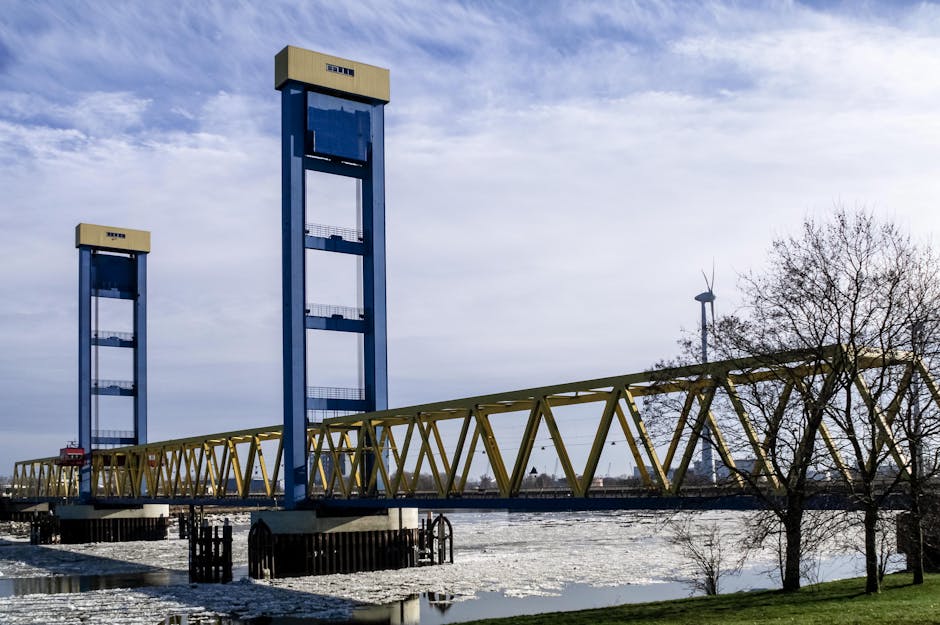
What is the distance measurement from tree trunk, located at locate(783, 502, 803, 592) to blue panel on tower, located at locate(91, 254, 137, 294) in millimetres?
69746

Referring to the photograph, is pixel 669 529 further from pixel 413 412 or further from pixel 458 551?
pixel 413 412

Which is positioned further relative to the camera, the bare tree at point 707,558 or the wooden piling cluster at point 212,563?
the wooden piling cluster at point 212,563

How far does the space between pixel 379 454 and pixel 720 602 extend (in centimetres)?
2096

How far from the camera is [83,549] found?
7544 centimetres

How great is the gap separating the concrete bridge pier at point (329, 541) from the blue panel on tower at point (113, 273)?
43.1 metres

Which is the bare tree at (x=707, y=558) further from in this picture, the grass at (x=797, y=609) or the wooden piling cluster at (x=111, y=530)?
the wooden piling cluster at (x=111, y=530)

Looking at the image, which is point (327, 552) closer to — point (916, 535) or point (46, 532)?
point (916, 535)

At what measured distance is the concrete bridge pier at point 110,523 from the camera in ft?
275

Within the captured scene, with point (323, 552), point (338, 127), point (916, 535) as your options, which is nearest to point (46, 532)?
point (323, 552)

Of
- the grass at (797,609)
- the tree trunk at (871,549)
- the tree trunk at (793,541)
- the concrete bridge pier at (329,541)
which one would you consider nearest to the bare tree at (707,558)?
the tree trunk at (793,541)

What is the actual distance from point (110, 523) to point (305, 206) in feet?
152

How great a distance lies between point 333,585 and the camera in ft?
139

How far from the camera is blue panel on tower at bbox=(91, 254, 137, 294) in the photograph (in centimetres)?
8631

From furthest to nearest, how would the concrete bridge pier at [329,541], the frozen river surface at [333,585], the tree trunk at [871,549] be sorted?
the concrete bridge pier at [329,541]
the frozen river surface at [333,585]
the tree trunk at [871,549]
